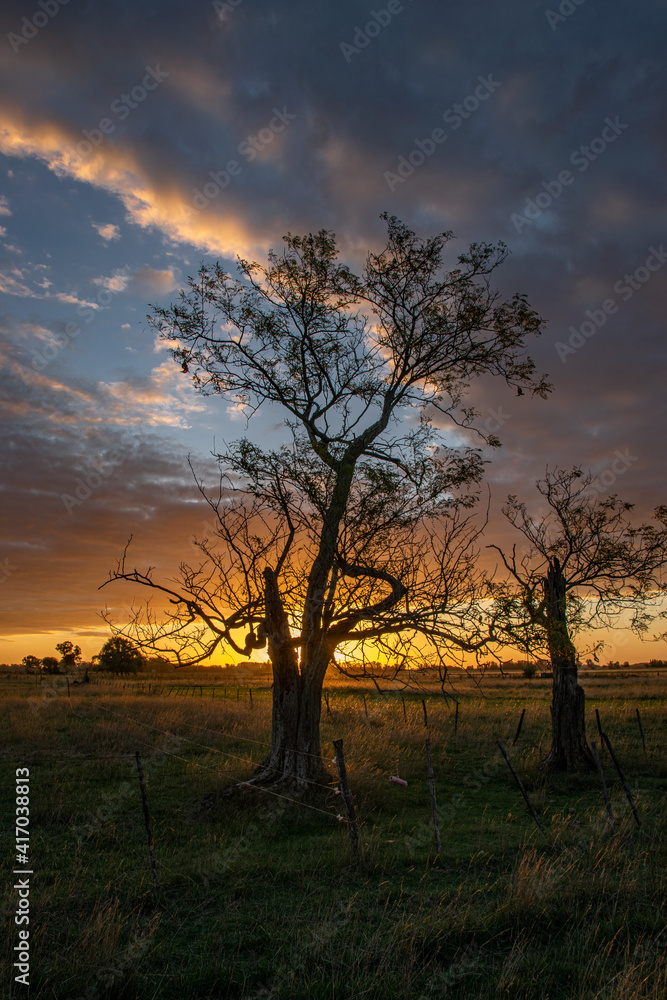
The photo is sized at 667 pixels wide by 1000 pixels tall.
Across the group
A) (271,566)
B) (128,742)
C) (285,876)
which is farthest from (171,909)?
(128,742)

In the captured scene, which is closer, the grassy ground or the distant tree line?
the grassy ground

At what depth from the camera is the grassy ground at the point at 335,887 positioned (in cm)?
542

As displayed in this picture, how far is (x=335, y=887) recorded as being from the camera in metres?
7.77

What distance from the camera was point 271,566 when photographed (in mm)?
14094

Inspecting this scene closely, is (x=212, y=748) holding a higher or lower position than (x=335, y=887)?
lower

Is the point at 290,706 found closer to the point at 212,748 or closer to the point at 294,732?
the point at 294,732

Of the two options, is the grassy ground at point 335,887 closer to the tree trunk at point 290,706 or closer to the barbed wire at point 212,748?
the barbed wire at point 212,748

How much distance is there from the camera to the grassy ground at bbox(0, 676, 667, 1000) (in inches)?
213

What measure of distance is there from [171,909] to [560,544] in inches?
631

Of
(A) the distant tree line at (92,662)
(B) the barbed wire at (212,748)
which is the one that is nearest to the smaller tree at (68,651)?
(A) the distant tree line at (92,662)

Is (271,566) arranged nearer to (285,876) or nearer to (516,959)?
(285,876)

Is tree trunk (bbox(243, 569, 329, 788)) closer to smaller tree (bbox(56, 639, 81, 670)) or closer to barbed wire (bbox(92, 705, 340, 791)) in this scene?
barbed wire (bbox(92, 705, 340, 791))

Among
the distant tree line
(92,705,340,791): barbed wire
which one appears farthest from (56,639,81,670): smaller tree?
(92,705,340,791): barbed wire

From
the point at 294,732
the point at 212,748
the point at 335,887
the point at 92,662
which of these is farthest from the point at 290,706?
the point at 92,662
